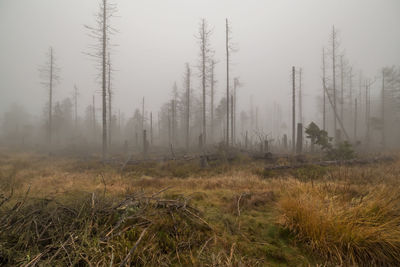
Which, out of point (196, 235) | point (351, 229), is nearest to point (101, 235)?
point (196, 235)

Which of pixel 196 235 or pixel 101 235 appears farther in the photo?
pixel 196 235

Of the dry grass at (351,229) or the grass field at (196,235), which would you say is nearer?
the grass field at (196,235)

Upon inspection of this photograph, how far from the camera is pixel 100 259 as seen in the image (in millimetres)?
1457

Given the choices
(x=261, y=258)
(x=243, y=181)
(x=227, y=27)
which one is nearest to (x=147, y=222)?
(x=261, y=258)

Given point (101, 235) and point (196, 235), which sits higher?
point (101, 235)

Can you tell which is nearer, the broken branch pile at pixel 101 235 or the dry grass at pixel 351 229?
the broken branch pile at pixel 101 235

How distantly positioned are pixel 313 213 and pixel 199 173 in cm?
554

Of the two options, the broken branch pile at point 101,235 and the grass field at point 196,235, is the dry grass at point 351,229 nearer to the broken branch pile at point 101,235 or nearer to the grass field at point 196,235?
the grass field at point 196,235

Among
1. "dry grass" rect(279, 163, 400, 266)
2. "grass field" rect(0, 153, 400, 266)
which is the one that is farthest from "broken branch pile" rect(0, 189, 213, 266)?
"dry grass" rect(279, 163, 400, 266)

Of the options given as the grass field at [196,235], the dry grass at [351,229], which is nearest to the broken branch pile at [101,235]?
the grass field at [196,235]

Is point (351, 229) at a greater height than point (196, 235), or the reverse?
point (351, 229)

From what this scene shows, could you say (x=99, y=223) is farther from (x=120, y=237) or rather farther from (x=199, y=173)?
(x=199, y=173)

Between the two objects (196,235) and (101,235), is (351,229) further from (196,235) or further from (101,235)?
(101,235)

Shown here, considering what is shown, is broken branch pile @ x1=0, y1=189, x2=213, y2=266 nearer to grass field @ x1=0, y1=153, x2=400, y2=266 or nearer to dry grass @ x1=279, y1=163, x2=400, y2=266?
grass field @ x1=0, y1=153, x2=400, y2=266
